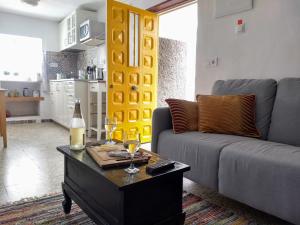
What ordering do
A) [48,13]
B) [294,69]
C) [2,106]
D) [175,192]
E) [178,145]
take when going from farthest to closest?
[48,13] < [2,106] < [294,69] < [178,145] < [175,192]

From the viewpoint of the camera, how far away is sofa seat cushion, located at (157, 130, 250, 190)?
1673 millimetres

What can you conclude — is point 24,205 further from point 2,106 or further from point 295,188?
point 2,106

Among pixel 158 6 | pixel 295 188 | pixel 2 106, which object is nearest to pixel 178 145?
pixel 295 188

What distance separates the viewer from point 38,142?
11.5 feet

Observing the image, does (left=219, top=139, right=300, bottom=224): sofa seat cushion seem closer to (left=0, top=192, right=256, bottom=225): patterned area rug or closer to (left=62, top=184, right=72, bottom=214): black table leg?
(left=0, top=192, right=256, bottom=225): patterned area rug

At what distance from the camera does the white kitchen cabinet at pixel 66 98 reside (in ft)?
13.1

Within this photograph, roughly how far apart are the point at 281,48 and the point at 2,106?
10.6ft

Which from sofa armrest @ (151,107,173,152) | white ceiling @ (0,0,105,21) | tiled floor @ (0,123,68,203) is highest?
white ceiling @ (0,0,105,21)

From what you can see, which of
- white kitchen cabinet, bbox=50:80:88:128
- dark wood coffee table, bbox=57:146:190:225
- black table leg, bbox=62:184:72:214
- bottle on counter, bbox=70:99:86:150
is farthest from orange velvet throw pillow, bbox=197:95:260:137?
white kitchen cabinet, bbox=50:80:88:128

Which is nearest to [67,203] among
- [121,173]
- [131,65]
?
[121,173]

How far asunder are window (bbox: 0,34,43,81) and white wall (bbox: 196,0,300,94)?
4.10 metres

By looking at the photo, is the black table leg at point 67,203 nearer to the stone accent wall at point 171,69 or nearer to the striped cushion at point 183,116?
the striped cushion at point 183,116

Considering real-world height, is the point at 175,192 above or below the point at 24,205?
above

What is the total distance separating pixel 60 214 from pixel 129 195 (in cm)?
78
